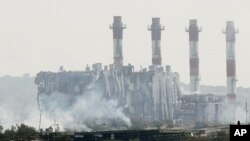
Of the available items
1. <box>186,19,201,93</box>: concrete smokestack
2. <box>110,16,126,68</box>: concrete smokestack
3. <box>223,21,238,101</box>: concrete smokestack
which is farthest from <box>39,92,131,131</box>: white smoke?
<box>223,21,238,101</box>: concrete smokestack

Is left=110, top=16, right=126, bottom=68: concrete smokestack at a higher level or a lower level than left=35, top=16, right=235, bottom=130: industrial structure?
higher

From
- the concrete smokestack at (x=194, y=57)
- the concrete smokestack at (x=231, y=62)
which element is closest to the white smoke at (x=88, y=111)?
the concrete smokestack at (x=194, y=57)

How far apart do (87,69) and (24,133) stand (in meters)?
63.0

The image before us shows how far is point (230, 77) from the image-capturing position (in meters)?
121

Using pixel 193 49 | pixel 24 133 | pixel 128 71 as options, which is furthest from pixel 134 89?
pixel 24 133

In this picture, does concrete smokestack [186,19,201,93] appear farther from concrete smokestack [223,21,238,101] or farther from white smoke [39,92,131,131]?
white smoke [39,92,131,131]

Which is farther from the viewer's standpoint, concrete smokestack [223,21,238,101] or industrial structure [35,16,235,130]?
industrial structure [35,16,235,130]

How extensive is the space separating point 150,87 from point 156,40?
6.44 meters

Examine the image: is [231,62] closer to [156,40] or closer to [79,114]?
[156,40]

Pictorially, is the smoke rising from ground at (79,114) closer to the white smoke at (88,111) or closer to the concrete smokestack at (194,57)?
the white smoke at (88,111)

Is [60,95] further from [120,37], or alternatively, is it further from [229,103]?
[229,103]

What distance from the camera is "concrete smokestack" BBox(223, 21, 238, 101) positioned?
12150 cm

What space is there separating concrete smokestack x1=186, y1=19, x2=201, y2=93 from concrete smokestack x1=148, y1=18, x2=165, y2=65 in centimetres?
416

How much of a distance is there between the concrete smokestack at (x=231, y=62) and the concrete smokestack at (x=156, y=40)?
916cm
